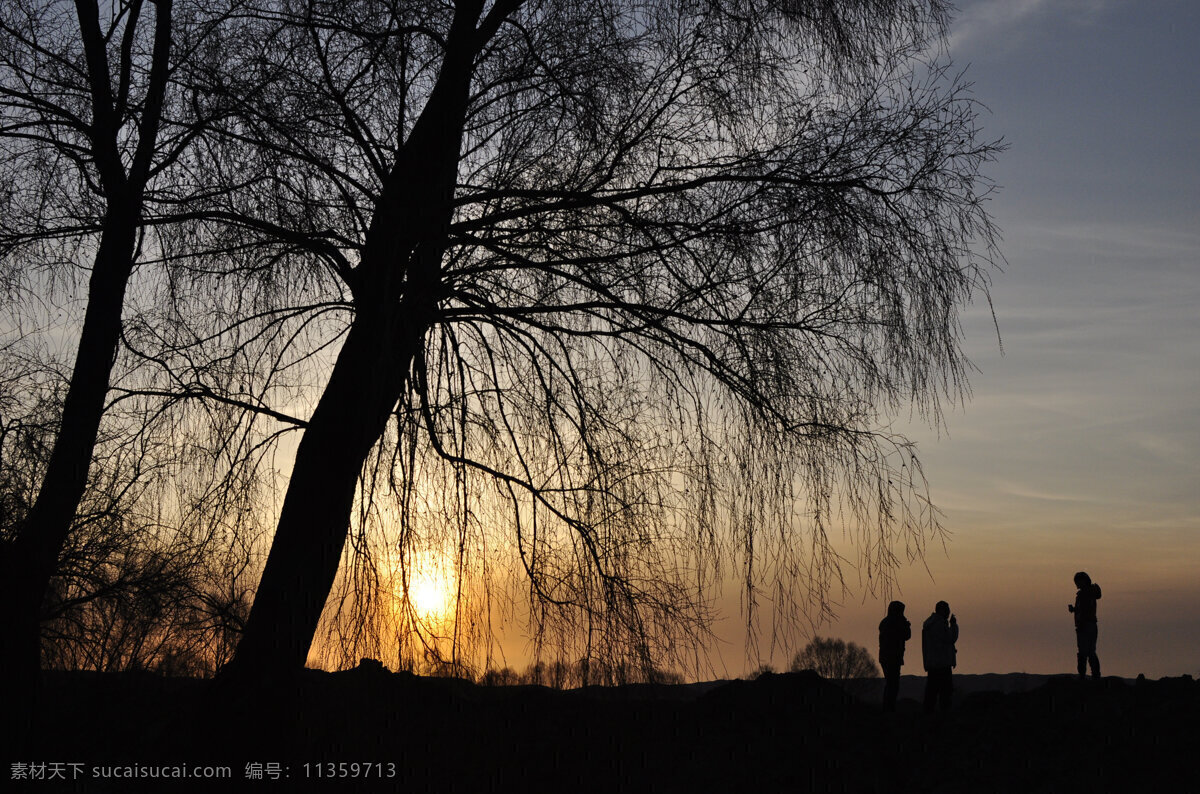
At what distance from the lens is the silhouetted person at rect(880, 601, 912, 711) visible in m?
7.44

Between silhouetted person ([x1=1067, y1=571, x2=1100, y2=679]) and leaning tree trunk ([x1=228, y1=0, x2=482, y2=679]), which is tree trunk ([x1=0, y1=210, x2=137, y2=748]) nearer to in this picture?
leaning tree trunk ([x1=228, y1=0, x2=482, y2=679])

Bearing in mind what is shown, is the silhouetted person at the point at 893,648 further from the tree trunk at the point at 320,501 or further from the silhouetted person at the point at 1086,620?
the tree trunk at the point at 320,501

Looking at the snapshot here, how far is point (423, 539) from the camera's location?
13.8ft

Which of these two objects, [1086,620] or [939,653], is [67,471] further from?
[1086,620]

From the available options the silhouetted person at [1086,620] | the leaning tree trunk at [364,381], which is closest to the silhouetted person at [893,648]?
the silhouetted person at [1086,620]

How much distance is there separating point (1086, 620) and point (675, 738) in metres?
4.11

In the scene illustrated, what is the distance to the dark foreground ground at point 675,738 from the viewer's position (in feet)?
19.1

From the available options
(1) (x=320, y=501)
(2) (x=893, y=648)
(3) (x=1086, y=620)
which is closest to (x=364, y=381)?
(1) (x=320, y=501)

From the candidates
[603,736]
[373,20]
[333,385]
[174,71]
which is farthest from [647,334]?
[603,736]

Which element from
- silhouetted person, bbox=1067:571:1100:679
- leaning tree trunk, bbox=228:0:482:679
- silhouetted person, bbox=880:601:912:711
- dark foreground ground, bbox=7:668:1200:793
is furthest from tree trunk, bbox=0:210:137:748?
silhouetted person, bbox=1067:571:1100:679

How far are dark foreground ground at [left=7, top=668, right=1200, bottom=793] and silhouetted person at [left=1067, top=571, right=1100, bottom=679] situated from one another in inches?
32.0

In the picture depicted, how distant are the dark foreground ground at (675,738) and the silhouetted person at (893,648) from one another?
27 cm

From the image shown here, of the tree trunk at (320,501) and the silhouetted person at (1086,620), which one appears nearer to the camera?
the tree trunk at (320,501)

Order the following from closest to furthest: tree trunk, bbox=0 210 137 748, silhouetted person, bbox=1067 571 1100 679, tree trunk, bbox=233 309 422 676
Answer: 1. tree trunk, bbox=233 309 422 676
2. tree trunk, bbox=0 210 137 748
3. silhouetted person, bbox=1067 571 1100 679
